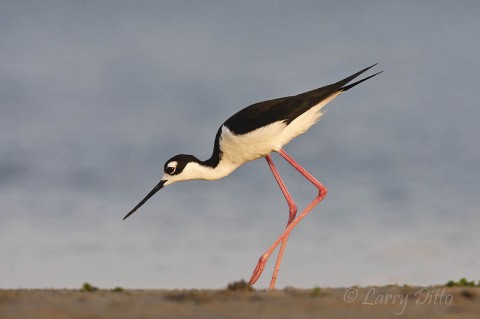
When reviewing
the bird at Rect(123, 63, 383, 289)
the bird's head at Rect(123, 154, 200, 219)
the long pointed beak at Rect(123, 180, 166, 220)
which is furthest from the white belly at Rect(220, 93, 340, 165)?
the long pointed beak at Rect(123, 180, 166, 220)

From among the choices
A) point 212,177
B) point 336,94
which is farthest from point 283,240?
point 336,94

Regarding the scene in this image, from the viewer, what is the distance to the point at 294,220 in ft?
40.8

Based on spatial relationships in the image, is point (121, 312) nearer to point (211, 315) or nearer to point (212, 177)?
point (211, 315)

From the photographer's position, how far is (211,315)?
23.8 ft

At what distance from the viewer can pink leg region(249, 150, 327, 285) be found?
1170cm

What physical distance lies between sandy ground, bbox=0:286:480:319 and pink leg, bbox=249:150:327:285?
205 centimetres

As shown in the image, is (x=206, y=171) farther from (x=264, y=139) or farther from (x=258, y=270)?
(x=258, y=270)

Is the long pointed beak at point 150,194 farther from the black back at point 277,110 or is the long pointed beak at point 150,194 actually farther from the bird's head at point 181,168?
the black back at point 277,110

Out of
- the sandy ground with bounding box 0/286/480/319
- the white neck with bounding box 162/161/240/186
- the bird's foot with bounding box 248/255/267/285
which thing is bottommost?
the sandy ground with bounding box 0/286/480/319

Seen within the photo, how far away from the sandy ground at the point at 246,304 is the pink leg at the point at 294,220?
6.72 feet

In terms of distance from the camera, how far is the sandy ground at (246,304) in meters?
7.39

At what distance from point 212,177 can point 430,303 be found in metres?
5.11
